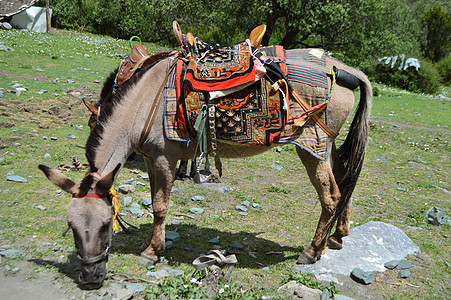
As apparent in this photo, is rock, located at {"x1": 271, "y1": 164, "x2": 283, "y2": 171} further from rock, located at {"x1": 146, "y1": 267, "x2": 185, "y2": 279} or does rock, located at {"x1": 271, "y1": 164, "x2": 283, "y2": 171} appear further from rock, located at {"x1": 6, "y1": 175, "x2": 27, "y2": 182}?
rock, located at {"x1": 6, "y1": 175, "x2": 27, "y2": 182}

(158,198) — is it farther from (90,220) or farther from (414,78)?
(414,78)

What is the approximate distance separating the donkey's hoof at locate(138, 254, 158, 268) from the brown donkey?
0.01 meters

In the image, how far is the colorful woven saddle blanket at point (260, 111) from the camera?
Result: 4.06 metres

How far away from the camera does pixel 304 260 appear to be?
444cm

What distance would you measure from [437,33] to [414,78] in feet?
54.1

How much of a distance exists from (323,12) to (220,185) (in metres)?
15.8

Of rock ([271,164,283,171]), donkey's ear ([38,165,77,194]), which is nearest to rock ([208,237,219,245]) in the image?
donkey's ear ([38,165,77,194])

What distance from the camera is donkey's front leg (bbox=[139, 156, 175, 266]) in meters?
4.19

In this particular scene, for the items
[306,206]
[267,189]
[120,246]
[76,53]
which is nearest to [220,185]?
[267,189]

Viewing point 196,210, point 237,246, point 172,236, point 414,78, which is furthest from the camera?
point 414,78

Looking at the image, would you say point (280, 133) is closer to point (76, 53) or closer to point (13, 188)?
point (13, 188)

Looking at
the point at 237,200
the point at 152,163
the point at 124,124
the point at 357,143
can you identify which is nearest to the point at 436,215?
the point at 357,143

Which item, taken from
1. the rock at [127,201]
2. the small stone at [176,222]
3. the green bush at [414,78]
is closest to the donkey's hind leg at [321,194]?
the small stone at [176,222]

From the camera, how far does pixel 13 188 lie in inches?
218
